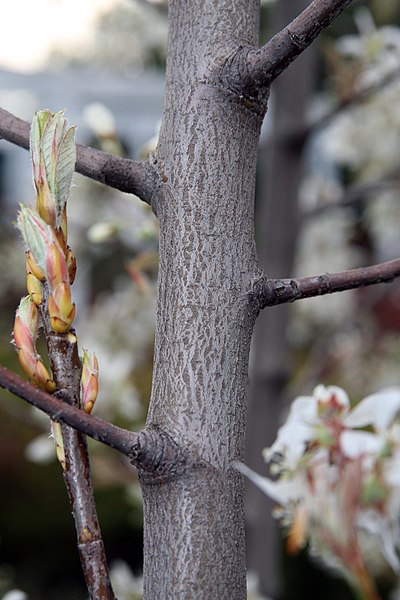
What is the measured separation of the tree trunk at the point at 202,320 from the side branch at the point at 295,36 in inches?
1.2

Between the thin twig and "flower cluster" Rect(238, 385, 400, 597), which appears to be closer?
the thin twig

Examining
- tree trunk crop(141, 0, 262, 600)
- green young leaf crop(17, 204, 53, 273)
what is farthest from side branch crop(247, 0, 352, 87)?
green young leaf crop(17, 204, 53, 273)

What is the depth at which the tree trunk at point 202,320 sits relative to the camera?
41cm

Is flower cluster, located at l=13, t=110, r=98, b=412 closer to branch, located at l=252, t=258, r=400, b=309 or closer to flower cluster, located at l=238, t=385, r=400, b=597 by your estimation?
branch, located at l=252, t=258, r=400, b=309

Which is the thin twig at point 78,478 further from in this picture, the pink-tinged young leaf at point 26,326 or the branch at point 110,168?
the branch at point 110,168

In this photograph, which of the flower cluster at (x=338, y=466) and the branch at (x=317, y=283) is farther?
the flower cluster at (x=338, y=466)

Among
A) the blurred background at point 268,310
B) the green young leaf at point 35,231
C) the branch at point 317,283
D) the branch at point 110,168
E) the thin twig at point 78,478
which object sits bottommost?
the thin twig at point 78,478

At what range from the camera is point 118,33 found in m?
3.18

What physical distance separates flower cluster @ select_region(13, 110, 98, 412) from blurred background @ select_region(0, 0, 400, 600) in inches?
15.3

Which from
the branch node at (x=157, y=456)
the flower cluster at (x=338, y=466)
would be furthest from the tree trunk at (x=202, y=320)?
the flower cluster at (x=338, y=466)

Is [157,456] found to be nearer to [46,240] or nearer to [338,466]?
[46,240]

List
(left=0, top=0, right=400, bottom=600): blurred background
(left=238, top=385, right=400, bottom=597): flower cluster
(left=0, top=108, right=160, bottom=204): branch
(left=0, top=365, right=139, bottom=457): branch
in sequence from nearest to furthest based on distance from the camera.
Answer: (left=0, top=365, right=139, bottom=457): branch
(left=0, top=108, right=160, bottom=204): branch
(left=238, top=385, right=400, bottom=597): flower cluster
(left=0, top=0, right=400, bottom=600): blurred background

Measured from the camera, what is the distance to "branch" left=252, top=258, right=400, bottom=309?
435 mm

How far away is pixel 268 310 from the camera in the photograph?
1521mm
